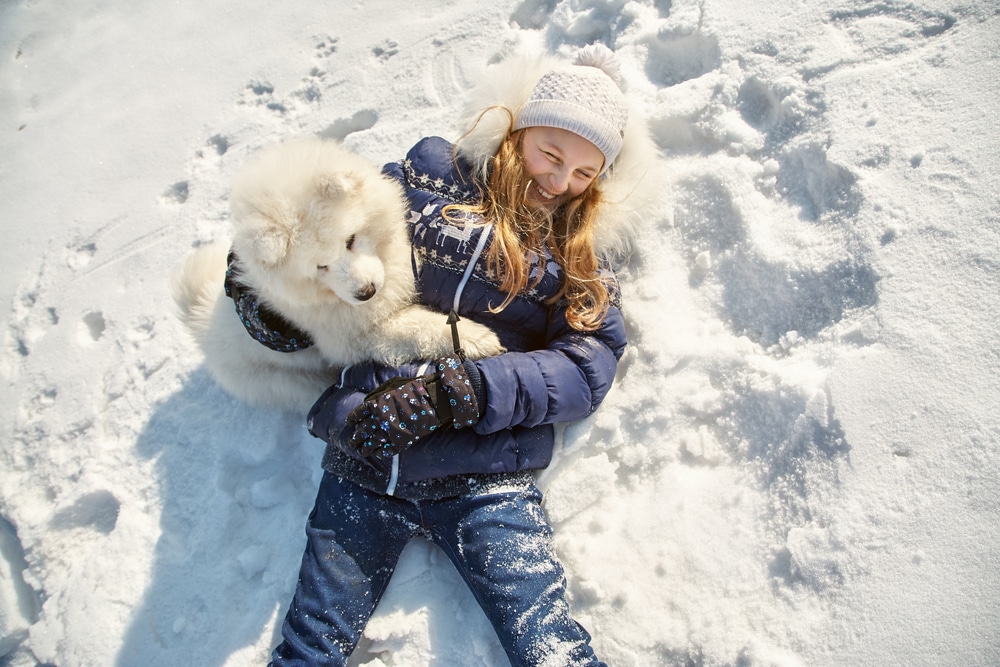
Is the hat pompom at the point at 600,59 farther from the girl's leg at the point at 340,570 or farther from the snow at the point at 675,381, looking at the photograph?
the girl's leg at the point at 340,570

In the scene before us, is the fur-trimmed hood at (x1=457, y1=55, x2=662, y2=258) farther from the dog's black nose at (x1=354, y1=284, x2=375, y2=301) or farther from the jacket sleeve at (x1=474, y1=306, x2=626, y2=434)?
the dog's black nose at (x1=354, y1=284, x2=375, y2=301)

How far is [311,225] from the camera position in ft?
5.10

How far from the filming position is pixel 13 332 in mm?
2805

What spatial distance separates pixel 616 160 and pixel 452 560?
5.32 ft

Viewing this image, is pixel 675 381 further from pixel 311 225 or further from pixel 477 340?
pixel 311 225

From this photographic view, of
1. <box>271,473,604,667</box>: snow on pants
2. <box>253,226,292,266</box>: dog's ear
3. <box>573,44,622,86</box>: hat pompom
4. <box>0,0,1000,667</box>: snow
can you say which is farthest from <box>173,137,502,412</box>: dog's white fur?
<box>573,44,622,86</box>: hat pompom

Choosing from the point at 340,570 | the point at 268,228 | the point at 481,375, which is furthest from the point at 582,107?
the point at 340,570

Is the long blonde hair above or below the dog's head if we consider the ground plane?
below

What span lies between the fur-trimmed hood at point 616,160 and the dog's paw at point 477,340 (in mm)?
568

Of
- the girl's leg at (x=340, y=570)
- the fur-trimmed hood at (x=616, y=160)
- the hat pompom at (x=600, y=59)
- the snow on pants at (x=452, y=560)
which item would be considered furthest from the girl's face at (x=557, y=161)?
the girl's leg at (x=340, y=570)

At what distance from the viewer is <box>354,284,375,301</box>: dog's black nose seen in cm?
166

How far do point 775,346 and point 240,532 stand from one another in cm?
220

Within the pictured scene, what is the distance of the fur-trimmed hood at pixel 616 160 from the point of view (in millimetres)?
2148

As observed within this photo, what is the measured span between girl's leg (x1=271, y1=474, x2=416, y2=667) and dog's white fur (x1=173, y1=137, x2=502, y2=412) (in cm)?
48
